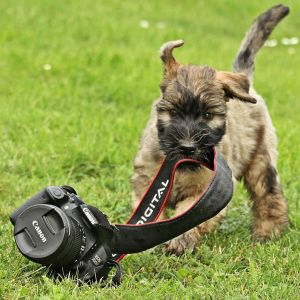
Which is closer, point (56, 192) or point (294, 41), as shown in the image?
point (56, 192)

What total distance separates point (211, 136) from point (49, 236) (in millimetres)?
1256

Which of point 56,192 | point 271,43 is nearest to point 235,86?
point 56,192

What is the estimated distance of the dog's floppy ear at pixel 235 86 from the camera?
15.2 ft

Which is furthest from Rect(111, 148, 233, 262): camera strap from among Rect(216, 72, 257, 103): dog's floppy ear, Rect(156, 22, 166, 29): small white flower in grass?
Rect(156, 22, 166, 29): small white flower in grass

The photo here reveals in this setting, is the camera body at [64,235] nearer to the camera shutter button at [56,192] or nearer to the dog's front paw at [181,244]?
the camera shutter button at [56,192]

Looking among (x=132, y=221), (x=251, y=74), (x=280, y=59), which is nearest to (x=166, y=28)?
(x=280, y=59)

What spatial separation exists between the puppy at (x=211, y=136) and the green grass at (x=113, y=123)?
0.60 feet

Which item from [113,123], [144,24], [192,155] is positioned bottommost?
[113,123]

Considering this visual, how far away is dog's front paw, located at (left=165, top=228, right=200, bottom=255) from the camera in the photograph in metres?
4.54

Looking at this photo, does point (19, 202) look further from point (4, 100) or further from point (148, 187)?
point (4, 100)

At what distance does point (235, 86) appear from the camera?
4.69 metres

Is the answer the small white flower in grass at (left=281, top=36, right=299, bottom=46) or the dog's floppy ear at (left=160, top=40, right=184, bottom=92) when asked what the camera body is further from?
the small white flower in grass at (left=281, top=36, right=299, bottom=46)

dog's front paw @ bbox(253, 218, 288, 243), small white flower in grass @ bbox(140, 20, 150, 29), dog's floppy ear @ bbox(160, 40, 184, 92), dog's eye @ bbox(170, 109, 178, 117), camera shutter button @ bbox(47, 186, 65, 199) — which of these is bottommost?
dog's front paw @ bbox(253, 218, 288, 243)

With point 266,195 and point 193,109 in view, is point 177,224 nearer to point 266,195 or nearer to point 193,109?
point 193,109
